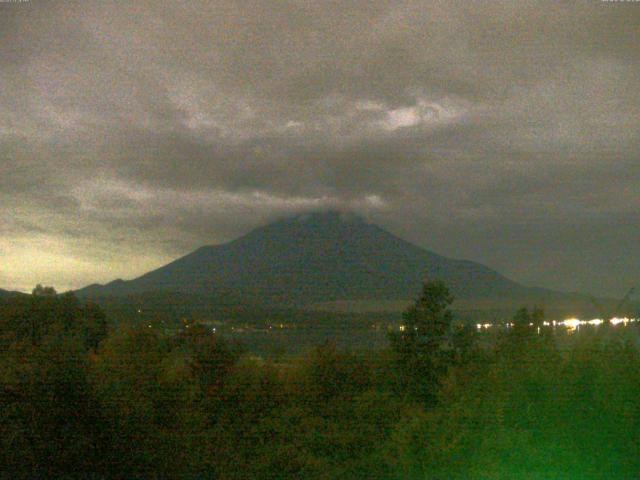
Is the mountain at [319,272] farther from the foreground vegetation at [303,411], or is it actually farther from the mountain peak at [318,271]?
the foreground vegetation at [303,411]

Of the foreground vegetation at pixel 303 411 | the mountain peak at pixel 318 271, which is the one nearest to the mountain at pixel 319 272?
the mountain peak at pixel 318 271

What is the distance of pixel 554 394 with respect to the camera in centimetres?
564

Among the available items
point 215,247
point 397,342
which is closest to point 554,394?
point 397,342

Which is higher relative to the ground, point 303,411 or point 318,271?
point 318,271

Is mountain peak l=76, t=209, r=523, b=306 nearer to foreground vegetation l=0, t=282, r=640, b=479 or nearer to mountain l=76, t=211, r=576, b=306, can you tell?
mountain l=76, t=211, r=576, b=306

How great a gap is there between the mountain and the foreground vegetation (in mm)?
8174

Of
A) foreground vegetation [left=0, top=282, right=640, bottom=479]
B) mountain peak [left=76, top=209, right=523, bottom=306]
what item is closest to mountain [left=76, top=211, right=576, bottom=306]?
mountain peak [left=76, top=209, right=523, bottom=306]

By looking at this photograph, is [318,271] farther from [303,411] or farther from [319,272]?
[303,411]

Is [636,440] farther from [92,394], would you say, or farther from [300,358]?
[300,358]

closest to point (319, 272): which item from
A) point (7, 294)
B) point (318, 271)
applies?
point (318, 271)

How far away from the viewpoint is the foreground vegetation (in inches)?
209

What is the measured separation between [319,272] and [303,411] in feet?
77.0

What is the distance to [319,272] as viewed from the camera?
32125 mm

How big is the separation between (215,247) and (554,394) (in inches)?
1640
